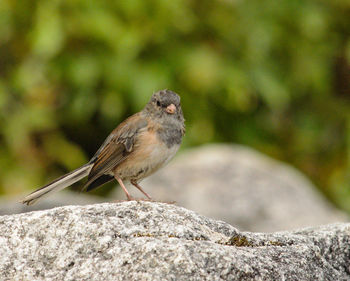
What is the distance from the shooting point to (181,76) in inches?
281

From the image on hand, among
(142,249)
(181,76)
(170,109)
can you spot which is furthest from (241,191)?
(142,249)

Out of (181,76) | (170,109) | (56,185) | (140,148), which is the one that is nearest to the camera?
(56,185)

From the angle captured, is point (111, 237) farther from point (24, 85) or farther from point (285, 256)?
point (24, 85)

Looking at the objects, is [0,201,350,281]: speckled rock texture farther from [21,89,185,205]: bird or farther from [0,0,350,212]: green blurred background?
[0,0,350,212]: green blurred background

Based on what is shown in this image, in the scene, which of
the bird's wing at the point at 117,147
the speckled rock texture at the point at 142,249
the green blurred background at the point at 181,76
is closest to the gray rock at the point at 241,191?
the green blurred background at the point at 181,76

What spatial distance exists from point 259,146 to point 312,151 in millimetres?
637

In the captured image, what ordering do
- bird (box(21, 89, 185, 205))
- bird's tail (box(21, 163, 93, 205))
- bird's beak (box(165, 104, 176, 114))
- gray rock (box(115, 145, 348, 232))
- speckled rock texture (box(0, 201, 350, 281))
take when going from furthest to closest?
gray rock (box(115, 145, 348, 232))
bird's beak (box(165, 104, 176, 114))
bird (box(21, 89, 185, 205))
bird's tail (box(21, 163, 93, 205))
speckled rock texture (box(0, 201, 350, 281))

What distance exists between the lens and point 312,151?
25.3 feet

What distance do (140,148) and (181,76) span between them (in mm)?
3315

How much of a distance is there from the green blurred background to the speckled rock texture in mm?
4530

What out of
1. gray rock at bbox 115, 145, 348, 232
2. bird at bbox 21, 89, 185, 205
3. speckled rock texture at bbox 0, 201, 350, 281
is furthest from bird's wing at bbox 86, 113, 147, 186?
gray rock at bbox 115, 145, 348, 232

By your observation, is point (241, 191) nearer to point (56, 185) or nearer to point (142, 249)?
point (56, 185)

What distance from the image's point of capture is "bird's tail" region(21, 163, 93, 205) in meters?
3.29

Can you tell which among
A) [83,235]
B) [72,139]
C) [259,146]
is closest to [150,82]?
[72,139]
